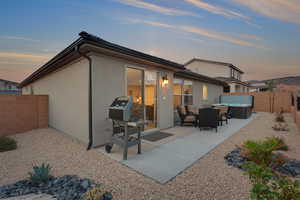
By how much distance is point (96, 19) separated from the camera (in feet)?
20.3

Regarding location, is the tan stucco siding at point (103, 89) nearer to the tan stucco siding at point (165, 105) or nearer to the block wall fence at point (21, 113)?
the tan stucco siding at point (165, 105)

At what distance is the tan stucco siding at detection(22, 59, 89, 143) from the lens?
4117 mm

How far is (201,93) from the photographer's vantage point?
9.65 meters

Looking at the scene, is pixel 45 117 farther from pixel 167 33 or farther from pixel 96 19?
pixel 167 33

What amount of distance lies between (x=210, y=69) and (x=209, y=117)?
1508cm

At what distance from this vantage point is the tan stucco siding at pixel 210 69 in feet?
59.1

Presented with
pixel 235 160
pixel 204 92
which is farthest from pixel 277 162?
pixel 204 92

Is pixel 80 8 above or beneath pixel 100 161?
above

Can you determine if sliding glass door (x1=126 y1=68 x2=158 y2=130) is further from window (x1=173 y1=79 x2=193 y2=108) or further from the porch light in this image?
window (x1=173 y1=79 x2=193 y2=108)

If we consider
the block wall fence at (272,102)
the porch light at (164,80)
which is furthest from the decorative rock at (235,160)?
the block wall fence at (272,102)

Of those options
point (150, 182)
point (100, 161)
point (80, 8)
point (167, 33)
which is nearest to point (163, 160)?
point (150, 182)

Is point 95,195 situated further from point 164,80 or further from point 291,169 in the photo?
point 164,80

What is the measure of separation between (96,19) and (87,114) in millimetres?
4714

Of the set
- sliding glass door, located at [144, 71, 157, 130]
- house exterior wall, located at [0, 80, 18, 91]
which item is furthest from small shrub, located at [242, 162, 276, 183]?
house exterior wall, located at [0, 80, 18, 91]
